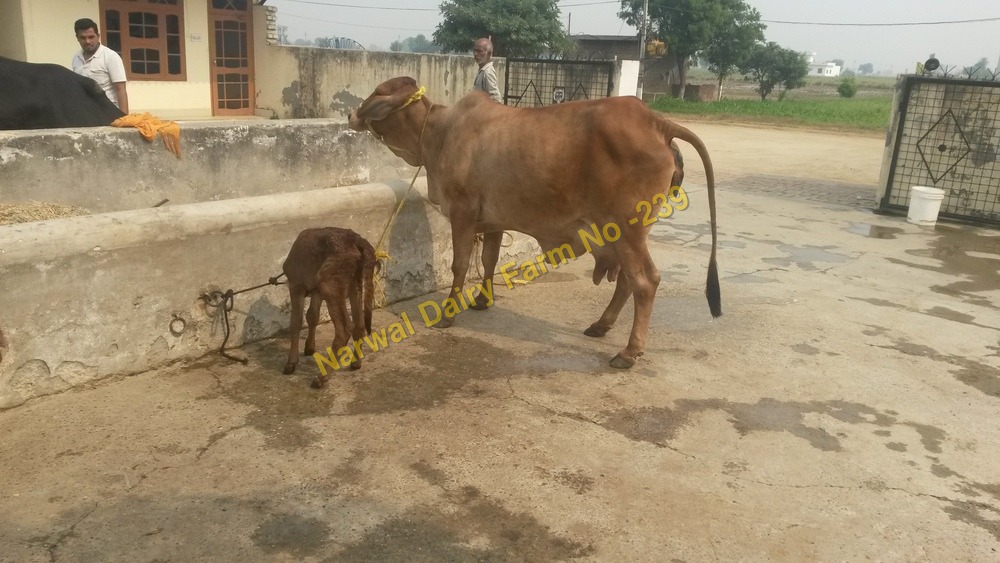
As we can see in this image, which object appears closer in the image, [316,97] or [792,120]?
[316,97]

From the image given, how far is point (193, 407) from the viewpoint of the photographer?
4.21 metres

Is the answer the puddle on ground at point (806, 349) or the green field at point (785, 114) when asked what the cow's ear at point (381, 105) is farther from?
the green field at point (785, 114)

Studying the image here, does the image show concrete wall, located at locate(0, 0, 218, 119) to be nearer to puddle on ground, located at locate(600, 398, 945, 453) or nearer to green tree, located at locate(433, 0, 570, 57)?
puddle on ground, located at locate(600, 398, 945, 453)

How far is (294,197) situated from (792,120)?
27.6m

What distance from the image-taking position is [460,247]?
5.59m

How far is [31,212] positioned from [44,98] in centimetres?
155

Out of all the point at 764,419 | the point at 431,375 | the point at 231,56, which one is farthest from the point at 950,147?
the point at 231,56

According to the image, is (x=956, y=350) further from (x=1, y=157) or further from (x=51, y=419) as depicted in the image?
(x=1, y=157)

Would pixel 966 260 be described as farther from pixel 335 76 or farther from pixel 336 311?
pixel 335 76

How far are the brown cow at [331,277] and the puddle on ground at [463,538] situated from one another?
4.72 feet

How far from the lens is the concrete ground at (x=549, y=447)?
3.19m

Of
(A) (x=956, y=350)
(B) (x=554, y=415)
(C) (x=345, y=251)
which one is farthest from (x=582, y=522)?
(A) (x=956, y=350)

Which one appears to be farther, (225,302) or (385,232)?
(385,232)

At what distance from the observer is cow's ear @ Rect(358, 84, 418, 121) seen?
565 cm
